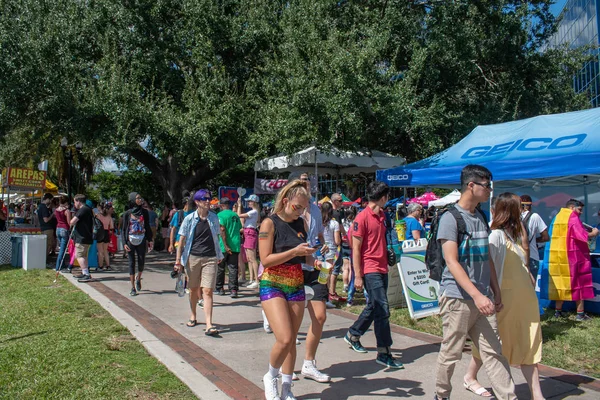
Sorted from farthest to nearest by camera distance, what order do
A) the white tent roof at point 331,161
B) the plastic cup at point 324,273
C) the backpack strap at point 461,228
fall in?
the white tent roof at point 331,161, the plastic cup at point 324,273, the backpack strap at point 461,228

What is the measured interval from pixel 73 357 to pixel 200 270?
199cm

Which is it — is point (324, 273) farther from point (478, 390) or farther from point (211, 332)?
point (211, 332)

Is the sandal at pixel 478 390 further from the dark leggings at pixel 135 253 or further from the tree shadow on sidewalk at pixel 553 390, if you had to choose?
the dark leggings at pixel 135 253

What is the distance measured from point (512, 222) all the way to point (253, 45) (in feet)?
43.3

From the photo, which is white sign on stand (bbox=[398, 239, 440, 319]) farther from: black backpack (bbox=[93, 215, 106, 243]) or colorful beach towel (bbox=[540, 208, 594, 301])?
black backpack (bbox=[93, 215, 106, 243])

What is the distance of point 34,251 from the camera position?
40.2 feet

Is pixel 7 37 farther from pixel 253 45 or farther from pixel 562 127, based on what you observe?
pixel 562 127

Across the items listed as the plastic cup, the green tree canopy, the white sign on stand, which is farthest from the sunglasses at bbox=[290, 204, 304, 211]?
the green tree canopy

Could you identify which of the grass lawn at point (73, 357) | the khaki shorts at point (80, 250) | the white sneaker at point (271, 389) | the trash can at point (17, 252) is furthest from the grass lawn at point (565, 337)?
the trash can at point (17, 252)

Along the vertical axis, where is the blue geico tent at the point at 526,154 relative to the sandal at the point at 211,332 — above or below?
above

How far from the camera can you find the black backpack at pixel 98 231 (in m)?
12.2

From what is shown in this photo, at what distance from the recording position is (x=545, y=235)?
7.01 metres

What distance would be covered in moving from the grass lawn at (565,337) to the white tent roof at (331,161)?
5206 millimetres

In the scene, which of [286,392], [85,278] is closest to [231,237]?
[85,278]
